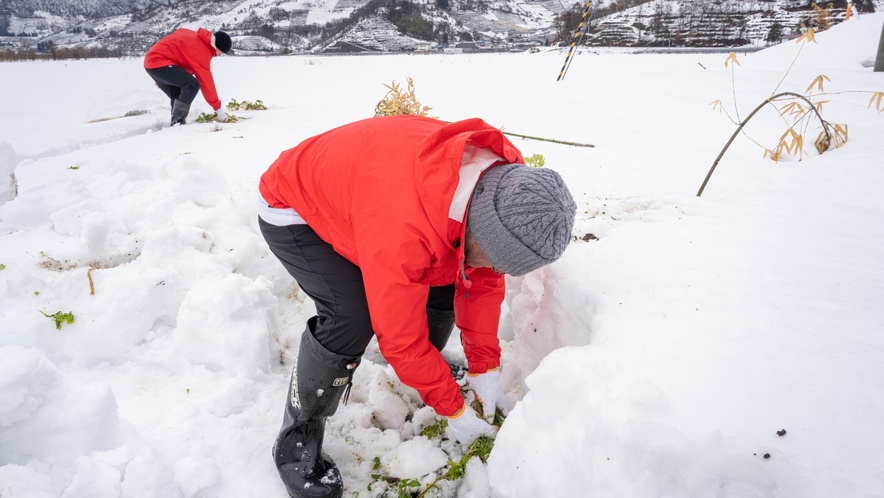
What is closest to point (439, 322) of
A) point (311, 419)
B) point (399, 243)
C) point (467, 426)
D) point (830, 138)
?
point (467, 426)

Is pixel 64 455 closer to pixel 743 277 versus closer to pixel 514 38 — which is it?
pixel 743 277

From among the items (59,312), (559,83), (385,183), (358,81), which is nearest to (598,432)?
(385,183)

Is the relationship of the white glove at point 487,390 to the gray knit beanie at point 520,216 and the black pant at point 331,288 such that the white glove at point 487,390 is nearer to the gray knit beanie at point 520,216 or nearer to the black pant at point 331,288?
the black pant at point 331,288

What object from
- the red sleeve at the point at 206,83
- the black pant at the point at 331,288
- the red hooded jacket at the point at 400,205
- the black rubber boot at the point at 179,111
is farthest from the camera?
the black rubber boot at the point at 179,111

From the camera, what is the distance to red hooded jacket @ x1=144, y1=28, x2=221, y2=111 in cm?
491

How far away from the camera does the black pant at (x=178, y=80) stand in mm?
4980

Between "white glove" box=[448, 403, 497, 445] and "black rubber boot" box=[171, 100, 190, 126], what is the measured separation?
5474 mm

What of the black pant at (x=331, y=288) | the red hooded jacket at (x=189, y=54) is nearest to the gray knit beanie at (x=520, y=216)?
the black pant at (x=331, y=288)

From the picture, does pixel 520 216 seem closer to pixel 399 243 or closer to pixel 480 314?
pixel 399 243

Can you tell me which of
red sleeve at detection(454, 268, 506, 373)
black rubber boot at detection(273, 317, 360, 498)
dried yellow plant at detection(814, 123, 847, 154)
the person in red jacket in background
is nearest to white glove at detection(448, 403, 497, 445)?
red sleeve at detection(454, 268, 506, 373)

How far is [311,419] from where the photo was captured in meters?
1.32

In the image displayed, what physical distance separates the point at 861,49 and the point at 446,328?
23.7 ft

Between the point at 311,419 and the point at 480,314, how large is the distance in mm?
619

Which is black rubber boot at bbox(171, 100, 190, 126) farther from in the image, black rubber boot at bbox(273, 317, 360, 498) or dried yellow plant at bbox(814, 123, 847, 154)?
dried yellow plant at bbox(814, 123, 847, 154)
